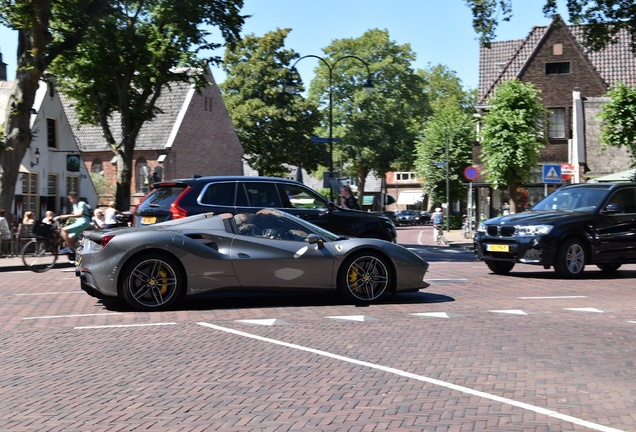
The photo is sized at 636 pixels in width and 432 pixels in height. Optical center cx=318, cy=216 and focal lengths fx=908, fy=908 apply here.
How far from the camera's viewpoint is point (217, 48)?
3197 cm

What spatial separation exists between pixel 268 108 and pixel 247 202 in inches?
1984

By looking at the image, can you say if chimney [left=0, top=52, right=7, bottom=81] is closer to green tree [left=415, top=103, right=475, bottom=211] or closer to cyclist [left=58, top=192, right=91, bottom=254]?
cyclist [left=58, top=192, right=91, bottom=254]

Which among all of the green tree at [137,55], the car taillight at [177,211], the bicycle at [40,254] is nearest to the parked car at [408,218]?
the green tree at [137,55]

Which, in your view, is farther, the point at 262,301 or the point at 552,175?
the point at 552,175

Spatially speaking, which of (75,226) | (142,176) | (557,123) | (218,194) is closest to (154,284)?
(218,194)

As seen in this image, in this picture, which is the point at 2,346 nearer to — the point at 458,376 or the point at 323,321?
the point at 323,321

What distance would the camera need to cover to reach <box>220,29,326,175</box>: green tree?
66.1m

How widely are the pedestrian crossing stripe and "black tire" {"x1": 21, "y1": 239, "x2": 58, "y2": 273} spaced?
53.0ft

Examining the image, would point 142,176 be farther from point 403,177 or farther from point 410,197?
point 403,177

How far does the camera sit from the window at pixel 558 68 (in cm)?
5119

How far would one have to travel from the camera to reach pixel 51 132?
4441 centimetres

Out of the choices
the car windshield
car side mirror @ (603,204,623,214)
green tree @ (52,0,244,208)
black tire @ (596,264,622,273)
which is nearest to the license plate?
the car windshield

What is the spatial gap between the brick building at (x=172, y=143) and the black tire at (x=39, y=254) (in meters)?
33.5

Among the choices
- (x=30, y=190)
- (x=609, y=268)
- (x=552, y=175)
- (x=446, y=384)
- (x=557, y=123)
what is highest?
(x=557, y=123)
